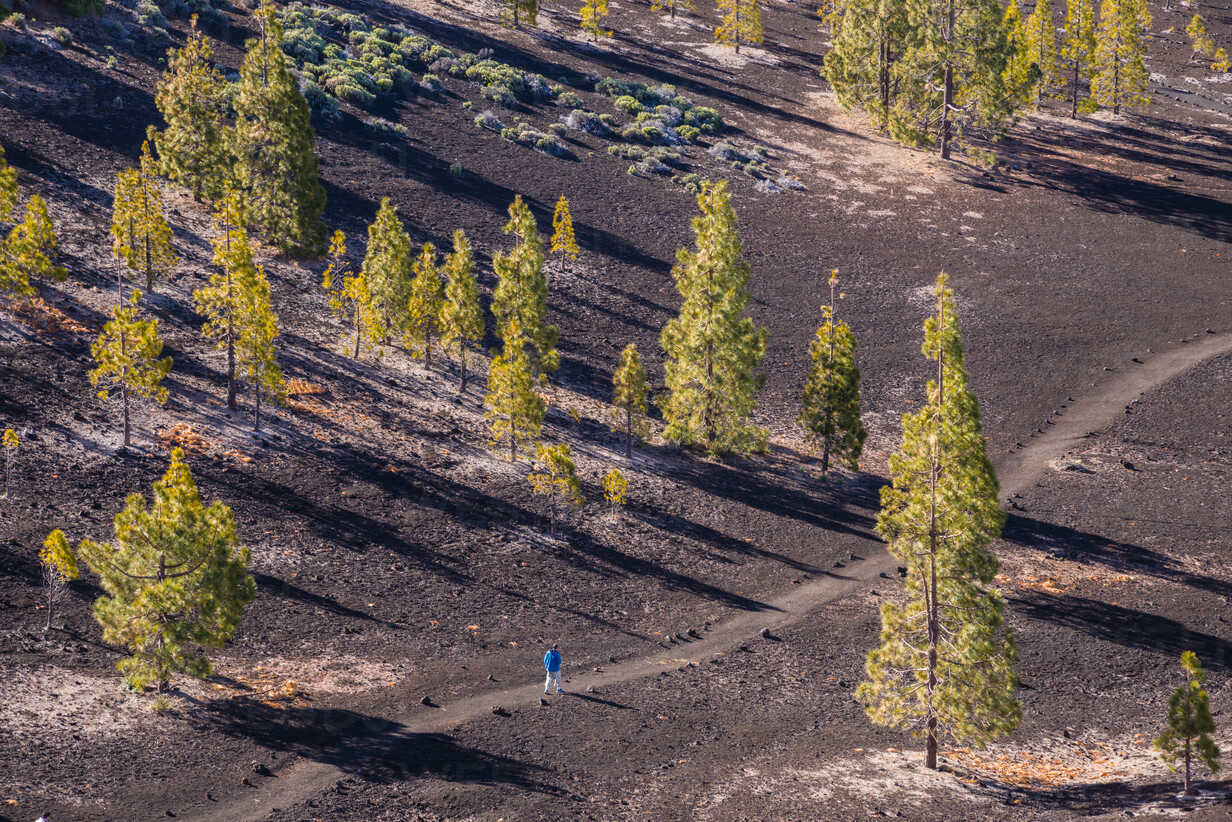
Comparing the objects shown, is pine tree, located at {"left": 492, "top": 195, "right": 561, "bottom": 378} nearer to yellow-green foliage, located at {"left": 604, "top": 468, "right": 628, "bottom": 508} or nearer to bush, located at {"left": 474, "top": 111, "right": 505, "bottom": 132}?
yellow-green foliage, located at {"left": 604, "top": 468, "right": 628, "bottom": 508}

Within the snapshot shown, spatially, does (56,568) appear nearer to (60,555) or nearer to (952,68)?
(60,555)

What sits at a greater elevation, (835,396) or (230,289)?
(230,289)

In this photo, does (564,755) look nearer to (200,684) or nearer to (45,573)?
(200,684)

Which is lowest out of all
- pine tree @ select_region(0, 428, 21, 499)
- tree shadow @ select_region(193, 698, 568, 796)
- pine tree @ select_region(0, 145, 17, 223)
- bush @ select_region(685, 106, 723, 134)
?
tree shadow @ select_region(193, 698, 568, 796)

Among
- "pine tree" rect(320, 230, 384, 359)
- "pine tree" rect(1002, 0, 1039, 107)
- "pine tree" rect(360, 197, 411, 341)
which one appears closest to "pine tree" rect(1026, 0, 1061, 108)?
"pine tree" rect(1002, 0, 1039, 107)

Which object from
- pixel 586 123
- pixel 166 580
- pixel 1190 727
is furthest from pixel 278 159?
pixel 1190 727

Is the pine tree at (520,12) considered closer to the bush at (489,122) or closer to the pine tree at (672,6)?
the pine tree at (672,6)
